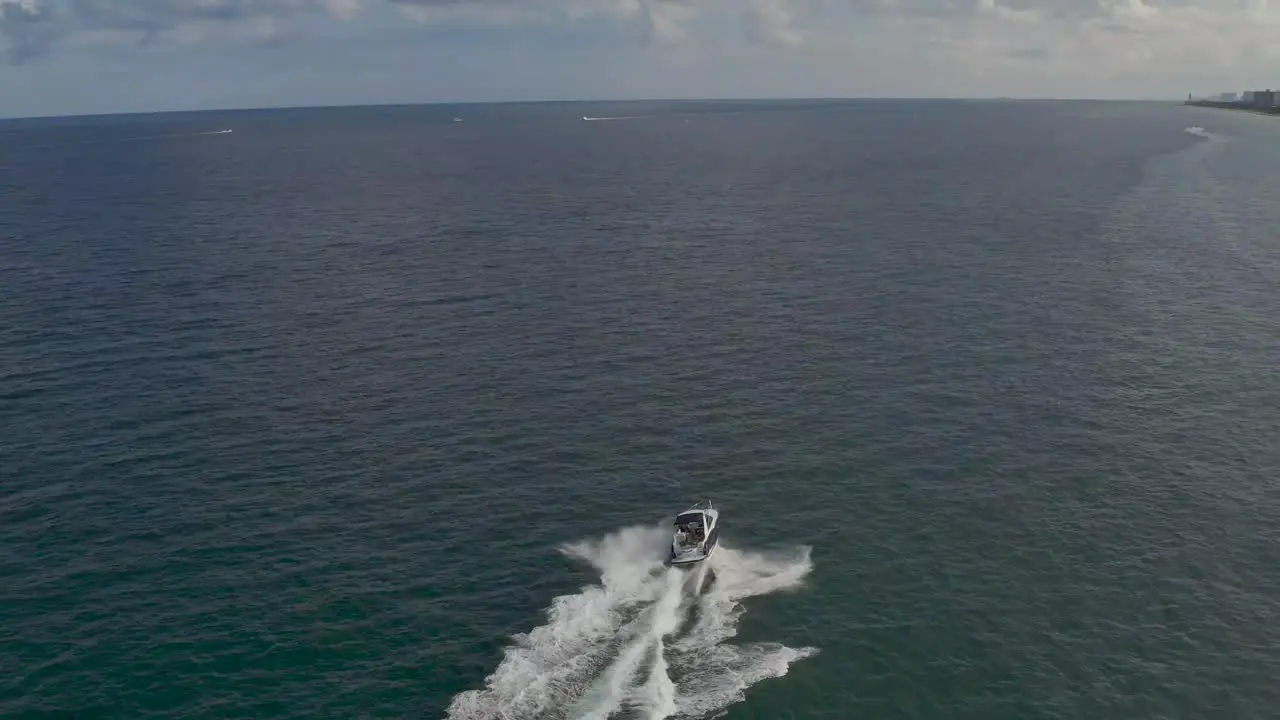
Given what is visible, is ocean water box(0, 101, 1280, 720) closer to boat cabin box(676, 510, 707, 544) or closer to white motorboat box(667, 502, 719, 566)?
white motorboat box(667, 502, 719, 566)

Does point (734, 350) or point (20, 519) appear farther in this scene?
point (734, 350)

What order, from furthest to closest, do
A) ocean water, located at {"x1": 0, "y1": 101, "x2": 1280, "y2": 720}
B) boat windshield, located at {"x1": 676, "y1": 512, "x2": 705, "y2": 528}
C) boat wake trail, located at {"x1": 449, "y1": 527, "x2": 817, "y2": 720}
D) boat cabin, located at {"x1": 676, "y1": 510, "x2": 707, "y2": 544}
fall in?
boat windshield, located at {"x1": 676, "y1": 512, "x2": 705, "y2": 528}
boat cabin, located at {"x1": 676, "y1": 510, "x2": 707, "y2": 544}
ocean water, located at {"x1": 0, "y1": 101, "x2": 1280, "y2": 720}
boat wake trail, located at {"x1": 449, "y1": 527, "x2": 817, "y2": 720}

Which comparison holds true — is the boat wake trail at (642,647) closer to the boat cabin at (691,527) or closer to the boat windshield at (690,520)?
the boat cabin at (691,527)

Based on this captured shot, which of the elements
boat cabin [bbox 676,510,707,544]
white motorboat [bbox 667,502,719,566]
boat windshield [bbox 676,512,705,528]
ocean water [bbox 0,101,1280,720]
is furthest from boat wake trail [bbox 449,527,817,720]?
boat windshield [bbox 676,512,705,528]

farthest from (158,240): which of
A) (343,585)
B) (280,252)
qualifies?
(343,585)

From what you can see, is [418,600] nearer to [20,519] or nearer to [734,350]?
[20,519]

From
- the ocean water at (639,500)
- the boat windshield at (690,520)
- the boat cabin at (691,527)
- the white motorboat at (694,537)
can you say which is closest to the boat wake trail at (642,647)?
the ocean water at (639,500)
